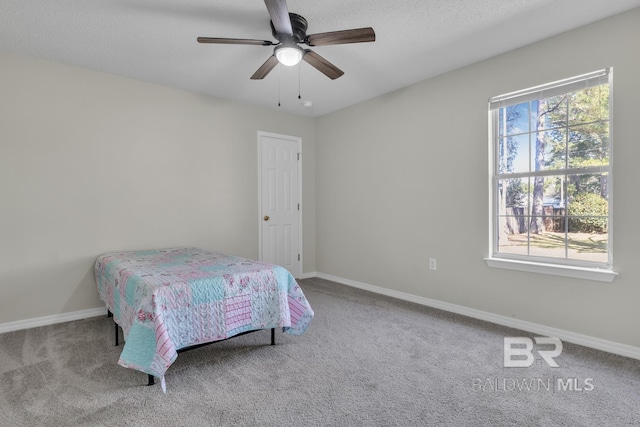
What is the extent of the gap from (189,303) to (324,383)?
0.99m

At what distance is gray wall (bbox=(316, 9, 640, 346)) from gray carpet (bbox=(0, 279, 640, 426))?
40 cm

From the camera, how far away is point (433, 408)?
1.82 m

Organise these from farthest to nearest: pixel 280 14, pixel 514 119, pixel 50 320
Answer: pixel 50 320 < pixel 514 119 < pixel 280 14

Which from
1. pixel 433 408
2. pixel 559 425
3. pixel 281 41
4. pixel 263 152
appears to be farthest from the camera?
pixel 263 152

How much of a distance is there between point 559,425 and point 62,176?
13.9 feet

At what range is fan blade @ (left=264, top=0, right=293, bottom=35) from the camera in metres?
1.86

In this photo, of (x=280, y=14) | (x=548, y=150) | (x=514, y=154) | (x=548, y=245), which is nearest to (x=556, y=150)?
(x=548, y=150)

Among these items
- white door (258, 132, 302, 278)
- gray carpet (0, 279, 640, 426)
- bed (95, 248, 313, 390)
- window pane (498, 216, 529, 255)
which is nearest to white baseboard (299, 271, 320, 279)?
white door (258, 132, 302, 278)

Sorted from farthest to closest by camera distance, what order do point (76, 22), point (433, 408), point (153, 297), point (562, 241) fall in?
point (562, 241) < point (76, 22) < point (153, 297) < point (433, 408)

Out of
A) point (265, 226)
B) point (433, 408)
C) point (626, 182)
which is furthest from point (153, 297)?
point (626, 182)

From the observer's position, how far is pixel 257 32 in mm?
2684

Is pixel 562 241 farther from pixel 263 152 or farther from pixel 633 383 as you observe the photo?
pixel 263 152

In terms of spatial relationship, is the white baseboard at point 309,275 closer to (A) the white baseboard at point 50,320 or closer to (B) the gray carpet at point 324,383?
(B) the gray carpet at point 324,383

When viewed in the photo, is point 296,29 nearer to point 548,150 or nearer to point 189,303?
point 189,303
